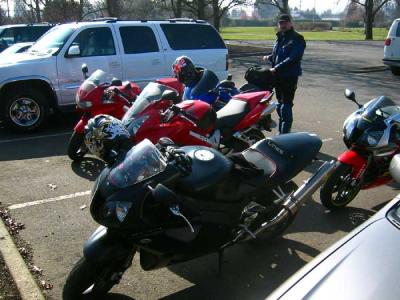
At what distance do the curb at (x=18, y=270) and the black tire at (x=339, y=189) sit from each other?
2.86 meters

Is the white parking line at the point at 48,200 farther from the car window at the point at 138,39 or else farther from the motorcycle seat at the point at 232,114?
the car window at the point at 138,39

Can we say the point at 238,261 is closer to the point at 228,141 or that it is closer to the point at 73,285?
the point at 73,285

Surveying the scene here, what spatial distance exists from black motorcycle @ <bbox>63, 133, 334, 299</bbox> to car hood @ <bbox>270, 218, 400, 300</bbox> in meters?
0.91

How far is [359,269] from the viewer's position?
2041 millimetres

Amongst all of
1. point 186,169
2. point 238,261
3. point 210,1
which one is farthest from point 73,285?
point 210,1

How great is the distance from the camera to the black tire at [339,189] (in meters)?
4.65

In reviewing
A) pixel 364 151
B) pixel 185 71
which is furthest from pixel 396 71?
pixel 364 151

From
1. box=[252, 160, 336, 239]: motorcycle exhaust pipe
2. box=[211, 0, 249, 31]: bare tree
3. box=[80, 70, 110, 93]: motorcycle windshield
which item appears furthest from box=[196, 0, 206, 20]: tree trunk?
box=[252, 160, 336, 239]: motorcycle exhaust pipe

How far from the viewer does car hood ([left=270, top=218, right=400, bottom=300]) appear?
1.90 meters

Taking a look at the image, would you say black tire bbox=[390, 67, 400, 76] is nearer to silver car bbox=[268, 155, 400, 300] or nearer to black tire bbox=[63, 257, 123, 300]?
silver car bbox=[268, 155, 400, 300]

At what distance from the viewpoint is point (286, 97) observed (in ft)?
23.4

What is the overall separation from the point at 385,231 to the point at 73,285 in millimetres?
1953

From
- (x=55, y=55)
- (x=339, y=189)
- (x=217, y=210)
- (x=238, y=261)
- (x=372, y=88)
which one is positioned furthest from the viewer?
(x=372, y=88)

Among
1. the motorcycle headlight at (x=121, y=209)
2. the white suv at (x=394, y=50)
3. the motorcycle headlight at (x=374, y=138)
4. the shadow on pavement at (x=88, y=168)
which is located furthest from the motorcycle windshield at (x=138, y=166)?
the white suv at (x=394, y=50)
